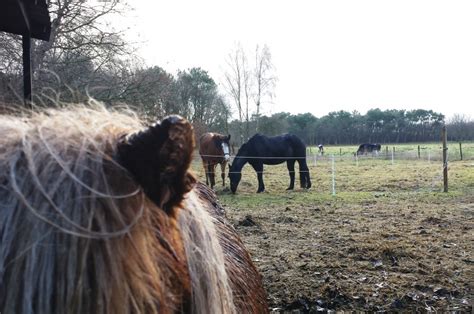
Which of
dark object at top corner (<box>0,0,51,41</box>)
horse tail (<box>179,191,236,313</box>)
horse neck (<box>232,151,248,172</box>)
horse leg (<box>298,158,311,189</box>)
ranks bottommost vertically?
horse leg (<box>298,158,311,189</box>)

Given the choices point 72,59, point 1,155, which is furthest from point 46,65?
point 1,155

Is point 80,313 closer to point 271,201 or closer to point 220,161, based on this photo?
point 271,201

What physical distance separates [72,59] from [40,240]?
28.3 ft

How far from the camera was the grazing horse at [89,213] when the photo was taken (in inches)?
26.4

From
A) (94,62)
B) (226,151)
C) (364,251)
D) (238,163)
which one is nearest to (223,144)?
(226,151)

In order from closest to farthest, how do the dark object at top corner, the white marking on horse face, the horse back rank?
the dark object at top corner → the white marking on horse face → the horse back

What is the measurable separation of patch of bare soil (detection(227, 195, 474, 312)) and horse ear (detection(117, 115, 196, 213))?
3.21m

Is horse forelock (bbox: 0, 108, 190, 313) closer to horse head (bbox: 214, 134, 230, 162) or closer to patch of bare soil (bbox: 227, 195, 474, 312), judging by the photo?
patch of bare soil (bbox: 227, 195, 474, 312)

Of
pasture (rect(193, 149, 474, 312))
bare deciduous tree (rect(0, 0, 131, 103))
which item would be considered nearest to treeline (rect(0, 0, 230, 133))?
bare deciduous tree (rect(0, 0, 131, 103))

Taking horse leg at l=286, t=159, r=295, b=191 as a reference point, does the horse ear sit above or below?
above

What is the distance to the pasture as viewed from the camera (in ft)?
12.4

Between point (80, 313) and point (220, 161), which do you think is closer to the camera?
point (80, 313)

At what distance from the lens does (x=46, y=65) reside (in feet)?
26.4

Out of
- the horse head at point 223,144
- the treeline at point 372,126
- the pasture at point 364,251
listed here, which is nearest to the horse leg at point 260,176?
the horse head at point 223,144
